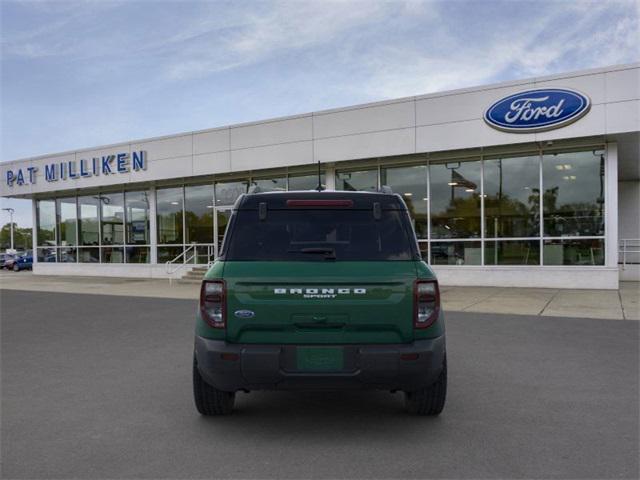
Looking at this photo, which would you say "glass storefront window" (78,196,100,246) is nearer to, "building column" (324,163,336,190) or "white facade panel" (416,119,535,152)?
"building column" (324,163,336,190)

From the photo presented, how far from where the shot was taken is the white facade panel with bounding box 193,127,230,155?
798 inches

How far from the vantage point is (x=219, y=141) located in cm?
2042

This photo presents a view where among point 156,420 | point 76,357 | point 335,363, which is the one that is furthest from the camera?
point 76,357

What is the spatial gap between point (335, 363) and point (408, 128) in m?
14.0

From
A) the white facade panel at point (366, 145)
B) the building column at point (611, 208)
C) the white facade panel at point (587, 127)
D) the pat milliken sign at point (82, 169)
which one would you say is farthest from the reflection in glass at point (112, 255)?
the building column at point (611, 208)

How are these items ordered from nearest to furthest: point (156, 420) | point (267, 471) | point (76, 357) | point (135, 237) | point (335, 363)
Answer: point (267, 471), point (335, 363), point (156, 420), point (76, 357), point (135, 237)

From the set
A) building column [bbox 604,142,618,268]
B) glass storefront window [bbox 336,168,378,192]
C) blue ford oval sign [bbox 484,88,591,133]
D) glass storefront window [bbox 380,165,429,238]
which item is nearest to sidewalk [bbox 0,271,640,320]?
building column [bbox 604,142,618,268]

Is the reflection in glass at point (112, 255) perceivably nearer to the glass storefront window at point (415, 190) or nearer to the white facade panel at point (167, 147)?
the white facade panel at point (167, 147)

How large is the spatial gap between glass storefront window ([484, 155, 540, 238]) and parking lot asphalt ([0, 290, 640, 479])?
8.68m

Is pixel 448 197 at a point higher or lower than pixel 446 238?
higher

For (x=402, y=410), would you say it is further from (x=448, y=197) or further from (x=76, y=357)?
(x=448, y=197)

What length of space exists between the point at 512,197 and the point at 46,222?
78.2 feet

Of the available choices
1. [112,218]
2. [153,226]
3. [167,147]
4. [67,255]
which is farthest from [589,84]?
[67,255]

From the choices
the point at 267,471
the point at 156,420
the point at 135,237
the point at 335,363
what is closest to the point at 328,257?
the point at 335,363
